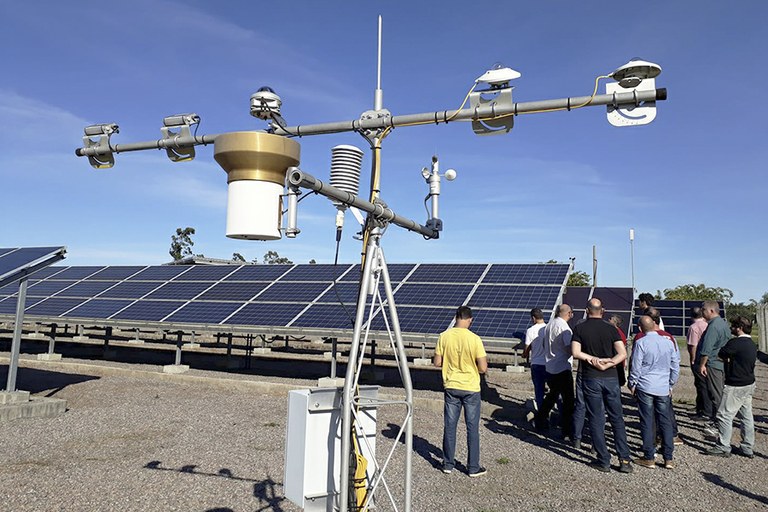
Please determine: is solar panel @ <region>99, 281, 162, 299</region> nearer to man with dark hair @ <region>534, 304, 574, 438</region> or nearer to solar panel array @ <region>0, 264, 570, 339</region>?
solar panel array @ <region>0, 264, 570, 339</region>

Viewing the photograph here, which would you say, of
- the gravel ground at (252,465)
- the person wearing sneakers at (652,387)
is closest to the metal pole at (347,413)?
the gravel ground at (252,465)

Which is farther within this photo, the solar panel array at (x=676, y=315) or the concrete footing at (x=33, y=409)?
the solar panel array at (x=676, y=315)

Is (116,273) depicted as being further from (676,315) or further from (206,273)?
(676,315)

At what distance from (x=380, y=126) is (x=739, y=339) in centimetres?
661

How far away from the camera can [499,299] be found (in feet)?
44.2

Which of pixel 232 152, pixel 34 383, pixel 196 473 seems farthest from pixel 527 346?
pixel 34 383

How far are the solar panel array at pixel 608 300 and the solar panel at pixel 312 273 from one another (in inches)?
463

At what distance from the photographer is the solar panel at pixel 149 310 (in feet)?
50.5

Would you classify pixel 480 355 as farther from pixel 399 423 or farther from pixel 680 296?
pixel 680 296

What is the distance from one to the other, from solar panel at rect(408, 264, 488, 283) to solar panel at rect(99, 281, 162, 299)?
8.67 m

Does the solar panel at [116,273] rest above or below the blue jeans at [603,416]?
above

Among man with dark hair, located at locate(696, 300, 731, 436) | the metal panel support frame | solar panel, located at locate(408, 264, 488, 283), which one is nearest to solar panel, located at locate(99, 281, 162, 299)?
solar panel, located at locate(408, 264, 488, 283)

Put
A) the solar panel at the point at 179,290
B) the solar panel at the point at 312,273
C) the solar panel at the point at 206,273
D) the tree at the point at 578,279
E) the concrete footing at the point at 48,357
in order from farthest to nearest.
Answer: the tree at the point at 578,279 < the solar panel at the point at 206,273 < the solar panel at the point at 179,290 < the solar panel at the point at 312,273 < the concrete footing at the point at 48,357

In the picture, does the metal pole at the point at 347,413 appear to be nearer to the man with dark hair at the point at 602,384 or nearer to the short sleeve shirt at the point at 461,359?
the short sleeve shirt at the point at 461,359
